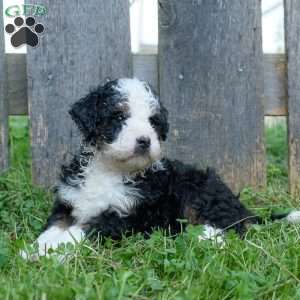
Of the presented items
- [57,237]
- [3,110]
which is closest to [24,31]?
[3,110]

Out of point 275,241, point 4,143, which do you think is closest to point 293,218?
point 275,241

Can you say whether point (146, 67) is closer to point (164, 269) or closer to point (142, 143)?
point (142, 143)

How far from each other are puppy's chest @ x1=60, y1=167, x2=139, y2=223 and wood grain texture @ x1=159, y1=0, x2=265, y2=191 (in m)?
1.28

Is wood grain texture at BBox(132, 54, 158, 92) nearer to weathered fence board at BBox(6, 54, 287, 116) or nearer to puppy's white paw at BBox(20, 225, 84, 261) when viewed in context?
weathered fence board at BBox(6, 54, 287, 116)

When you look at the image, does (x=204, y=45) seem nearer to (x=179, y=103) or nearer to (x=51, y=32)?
(x=179, y=103)

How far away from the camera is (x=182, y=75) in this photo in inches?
224

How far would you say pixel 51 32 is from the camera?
5613mm

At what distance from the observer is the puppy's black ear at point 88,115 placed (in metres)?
4.52

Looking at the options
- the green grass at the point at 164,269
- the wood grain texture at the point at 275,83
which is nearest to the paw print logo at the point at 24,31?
the green grass at the point at 164,269

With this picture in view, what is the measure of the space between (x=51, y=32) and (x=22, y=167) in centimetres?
122

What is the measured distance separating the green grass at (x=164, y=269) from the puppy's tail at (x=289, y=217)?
0.15m

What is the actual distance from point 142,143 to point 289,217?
126 centimetres

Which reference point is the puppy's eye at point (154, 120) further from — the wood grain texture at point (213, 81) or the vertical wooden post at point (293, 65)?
the vertical wooden post at point (293, 65)

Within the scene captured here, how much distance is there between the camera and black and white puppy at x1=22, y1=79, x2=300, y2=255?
4344 millimetres
